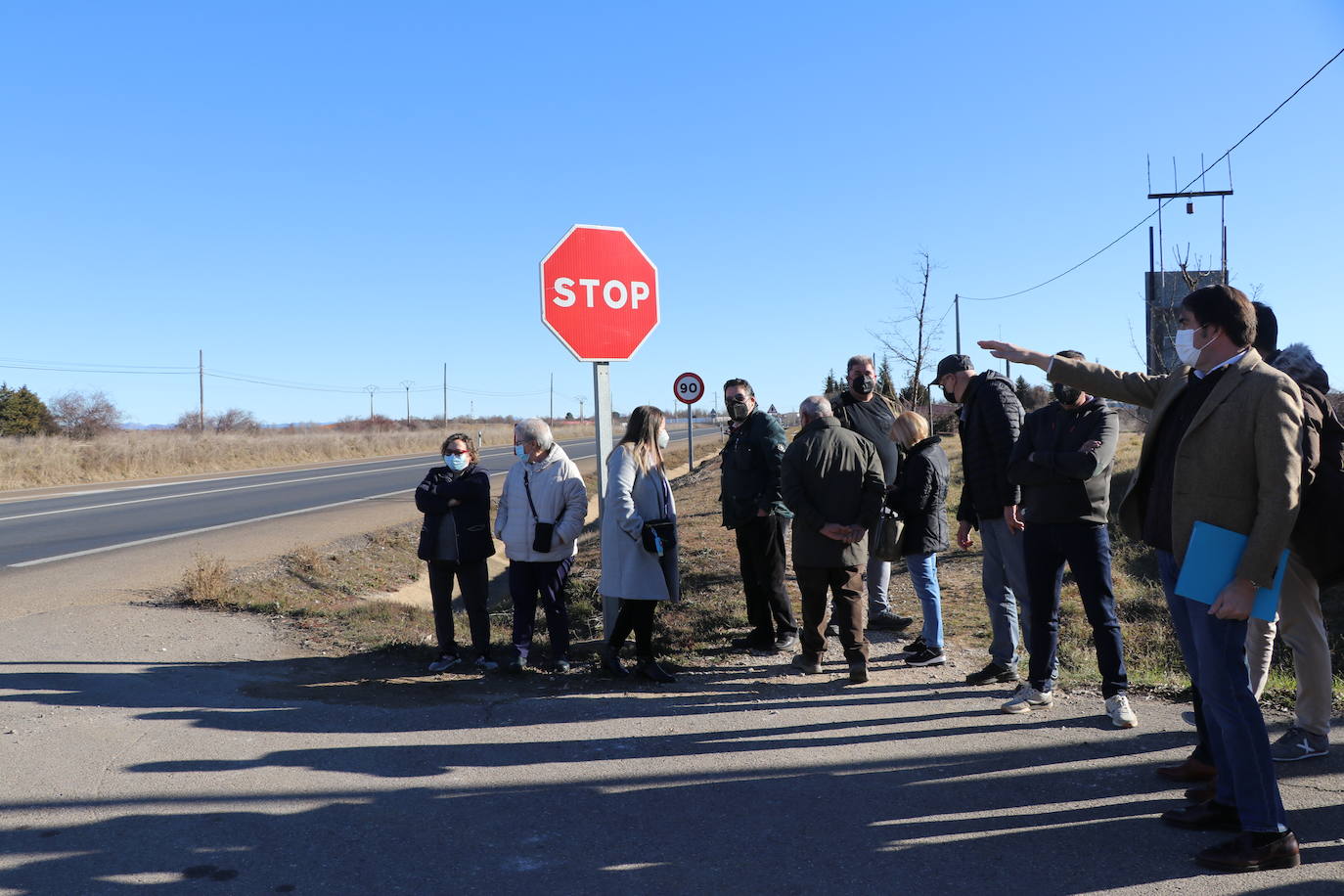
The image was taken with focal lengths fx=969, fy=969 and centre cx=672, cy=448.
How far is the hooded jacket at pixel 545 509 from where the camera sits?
6.40m

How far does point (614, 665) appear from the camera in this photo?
6223mm

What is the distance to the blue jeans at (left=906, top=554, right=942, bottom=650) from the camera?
21.2ft

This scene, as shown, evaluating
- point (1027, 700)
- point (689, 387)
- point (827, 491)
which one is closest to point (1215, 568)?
point (1027, 700)

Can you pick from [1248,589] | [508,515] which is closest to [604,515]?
[508,515]

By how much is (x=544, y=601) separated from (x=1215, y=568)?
427cm

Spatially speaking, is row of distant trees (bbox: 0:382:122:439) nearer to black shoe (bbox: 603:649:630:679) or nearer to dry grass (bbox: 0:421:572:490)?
dry grass (bbox: 0:421:572:490)

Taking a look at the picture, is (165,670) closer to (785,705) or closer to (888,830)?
(785,705)

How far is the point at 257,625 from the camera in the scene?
25.0 feet

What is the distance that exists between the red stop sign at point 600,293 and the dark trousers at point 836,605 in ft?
6.78

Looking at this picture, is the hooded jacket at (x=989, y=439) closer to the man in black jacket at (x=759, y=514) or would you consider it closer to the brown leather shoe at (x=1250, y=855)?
the man in black jacket at (x=759, y=514)

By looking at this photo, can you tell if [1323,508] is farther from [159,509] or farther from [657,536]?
[159,509]

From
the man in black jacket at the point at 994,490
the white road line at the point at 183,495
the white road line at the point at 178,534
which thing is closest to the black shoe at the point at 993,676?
the man in black jacket at the point at 994,490

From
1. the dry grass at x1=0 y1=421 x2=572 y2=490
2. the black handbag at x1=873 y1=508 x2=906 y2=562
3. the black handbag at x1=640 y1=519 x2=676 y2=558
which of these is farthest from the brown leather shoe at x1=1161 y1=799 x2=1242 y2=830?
the dry grass at x1=0 y1=421 x2=572 y2=490

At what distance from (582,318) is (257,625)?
361cm
